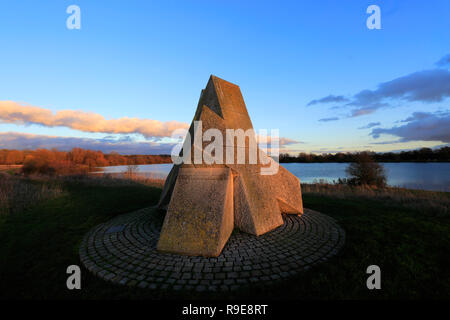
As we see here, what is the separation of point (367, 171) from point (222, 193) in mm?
19066

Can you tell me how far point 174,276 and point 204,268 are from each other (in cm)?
59

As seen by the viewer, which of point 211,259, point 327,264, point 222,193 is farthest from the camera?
point 222,193

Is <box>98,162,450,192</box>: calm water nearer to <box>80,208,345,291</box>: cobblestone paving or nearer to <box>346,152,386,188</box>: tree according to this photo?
<box>346,152,386,188</box>: tree

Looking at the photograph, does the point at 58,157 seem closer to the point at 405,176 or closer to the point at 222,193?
the point at 222,193

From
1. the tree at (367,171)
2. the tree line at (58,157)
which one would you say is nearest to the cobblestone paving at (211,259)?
the tree at (367,171)

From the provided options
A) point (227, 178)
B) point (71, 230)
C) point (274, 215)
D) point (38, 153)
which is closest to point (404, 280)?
point (274, 215)

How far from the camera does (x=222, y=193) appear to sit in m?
5.05

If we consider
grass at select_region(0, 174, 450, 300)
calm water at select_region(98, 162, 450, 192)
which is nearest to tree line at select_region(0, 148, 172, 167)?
calm water at select_region(98, 162, 450, 192)

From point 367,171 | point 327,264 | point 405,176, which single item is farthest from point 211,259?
point 405,176

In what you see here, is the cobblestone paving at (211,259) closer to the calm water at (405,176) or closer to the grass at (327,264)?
the grass at (327,264)

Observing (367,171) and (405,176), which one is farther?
(405,176)

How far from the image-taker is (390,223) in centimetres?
590

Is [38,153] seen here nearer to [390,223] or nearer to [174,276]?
[174,276]

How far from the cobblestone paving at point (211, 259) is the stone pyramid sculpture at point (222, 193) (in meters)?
0.33
